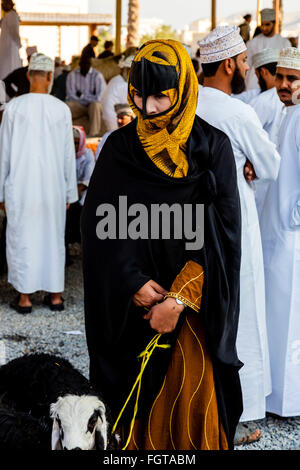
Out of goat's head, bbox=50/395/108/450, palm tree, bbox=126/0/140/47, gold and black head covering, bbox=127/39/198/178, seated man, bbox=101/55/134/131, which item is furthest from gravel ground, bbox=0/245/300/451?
palm tree, bbox=126/0/140/47

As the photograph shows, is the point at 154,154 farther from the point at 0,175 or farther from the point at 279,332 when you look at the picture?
the point at 0,175

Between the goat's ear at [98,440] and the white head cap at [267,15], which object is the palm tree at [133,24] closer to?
the white head cap at [267,15]

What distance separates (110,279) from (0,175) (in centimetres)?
322

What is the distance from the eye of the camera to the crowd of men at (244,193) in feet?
10.7

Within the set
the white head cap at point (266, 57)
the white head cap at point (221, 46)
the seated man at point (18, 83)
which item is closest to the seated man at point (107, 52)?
Answer: the seated man at point (18, 83)

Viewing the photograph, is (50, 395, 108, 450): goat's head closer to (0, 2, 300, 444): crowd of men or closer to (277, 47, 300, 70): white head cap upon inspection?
(0, 2, 300, 444): crowd of men

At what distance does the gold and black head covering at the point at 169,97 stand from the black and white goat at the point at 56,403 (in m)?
0.88

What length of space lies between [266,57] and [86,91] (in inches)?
278

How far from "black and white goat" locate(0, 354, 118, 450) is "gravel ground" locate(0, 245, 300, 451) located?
1412 millimetres

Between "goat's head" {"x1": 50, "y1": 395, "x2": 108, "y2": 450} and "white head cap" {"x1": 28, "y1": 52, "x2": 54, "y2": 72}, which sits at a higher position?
"white head cap" {"x1": 28, "y1": 52, "x2": 54, "y2": 72}

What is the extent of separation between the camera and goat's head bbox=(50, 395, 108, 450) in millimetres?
2109

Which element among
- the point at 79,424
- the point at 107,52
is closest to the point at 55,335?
the point at 79,424

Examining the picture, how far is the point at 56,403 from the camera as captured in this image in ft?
7.52

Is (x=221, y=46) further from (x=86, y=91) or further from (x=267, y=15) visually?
(x=86, y=91)
